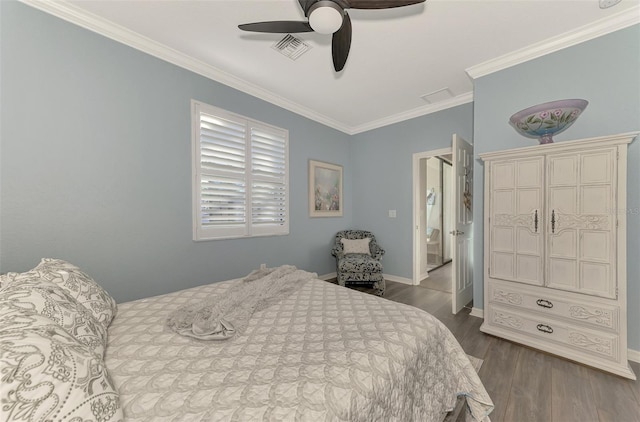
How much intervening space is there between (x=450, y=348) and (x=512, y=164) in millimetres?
1893

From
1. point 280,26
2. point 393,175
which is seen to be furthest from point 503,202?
point 280,26

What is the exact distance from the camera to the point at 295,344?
116 cm

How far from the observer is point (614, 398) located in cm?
159

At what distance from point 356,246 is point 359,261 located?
1.68ft

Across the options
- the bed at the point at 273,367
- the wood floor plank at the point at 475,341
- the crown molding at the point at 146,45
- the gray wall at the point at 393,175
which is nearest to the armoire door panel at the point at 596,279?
the wood floor plank at the point at 475,341

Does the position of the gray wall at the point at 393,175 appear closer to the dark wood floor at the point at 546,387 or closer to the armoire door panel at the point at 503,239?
the armoire door panel at the point at 503,239

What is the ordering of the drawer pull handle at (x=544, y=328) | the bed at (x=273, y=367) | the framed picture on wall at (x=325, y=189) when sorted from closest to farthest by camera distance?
the bed at (x=273, y=367)
the drawer pull handle at (x=544, y=328)
the framed picture on wall at (x=325, y=189)

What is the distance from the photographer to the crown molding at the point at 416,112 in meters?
3.36

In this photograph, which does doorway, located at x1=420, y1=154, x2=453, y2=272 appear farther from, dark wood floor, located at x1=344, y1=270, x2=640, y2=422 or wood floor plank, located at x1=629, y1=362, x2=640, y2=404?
wood floor plank, located at x1=629, y1=362, x2=640, y2=404

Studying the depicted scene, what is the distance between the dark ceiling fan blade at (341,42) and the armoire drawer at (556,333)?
2761mm

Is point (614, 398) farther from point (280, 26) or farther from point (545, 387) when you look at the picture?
point (280, 26)

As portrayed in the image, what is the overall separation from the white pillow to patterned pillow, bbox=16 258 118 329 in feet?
10.1

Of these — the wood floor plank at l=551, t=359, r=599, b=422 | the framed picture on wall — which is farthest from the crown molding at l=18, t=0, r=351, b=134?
the wood floor plank at l=551, t=359, r=599, b=422

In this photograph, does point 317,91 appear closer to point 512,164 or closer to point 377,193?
point 377,193
